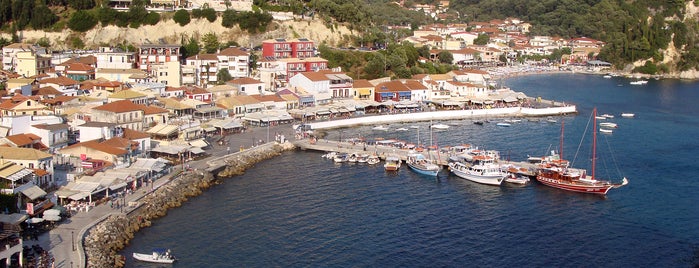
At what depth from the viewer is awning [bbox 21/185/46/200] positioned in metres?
17.8

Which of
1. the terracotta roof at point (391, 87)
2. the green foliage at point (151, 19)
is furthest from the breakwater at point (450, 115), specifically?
the green foliage at point (151, 19)

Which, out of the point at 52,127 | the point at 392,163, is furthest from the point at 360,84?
the point at 52,127

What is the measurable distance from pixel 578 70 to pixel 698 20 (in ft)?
61.5

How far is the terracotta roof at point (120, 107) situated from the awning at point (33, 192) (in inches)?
326

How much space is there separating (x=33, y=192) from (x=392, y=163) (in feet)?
38.2

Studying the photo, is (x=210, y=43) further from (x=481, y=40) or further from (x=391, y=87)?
(x=481, y=40)

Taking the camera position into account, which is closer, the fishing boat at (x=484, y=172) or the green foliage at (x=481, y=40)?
the fishing boat at (x=484, y=172)

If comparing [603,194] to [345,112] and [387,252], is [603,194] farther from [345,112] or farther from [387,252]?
[345,112]

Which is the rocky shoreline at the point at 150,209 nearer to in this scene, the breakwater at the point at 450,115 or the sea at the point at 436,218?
the sea at the point at 436,218

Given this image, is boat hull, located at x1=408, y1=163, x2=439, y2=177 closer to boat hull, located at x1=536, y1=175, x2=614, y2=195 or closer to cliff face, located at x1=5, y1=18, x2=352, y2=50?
boat hull, located at x1=536, y1=175, x2=614, y2=195

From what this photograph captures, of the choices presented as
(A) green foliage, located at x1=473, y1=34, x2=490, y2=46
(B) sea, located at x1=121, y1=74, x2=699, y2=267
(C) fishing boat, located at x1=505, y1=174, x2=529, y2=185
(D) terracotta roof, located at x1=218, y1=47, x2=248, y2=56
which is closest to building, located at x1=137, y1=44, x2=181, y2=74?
(D) terracotta roof, located at x1=218, y1=47, x2=248, y2=56

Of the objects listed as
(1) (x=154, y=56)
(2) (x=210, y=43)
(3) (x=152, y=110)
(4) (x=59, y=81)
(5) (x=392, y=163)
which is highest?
(2) (x=210, y=43)

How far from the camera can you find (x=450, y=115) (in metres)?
36.4

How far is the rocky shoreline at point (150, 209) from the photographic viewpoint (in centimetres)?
1602
